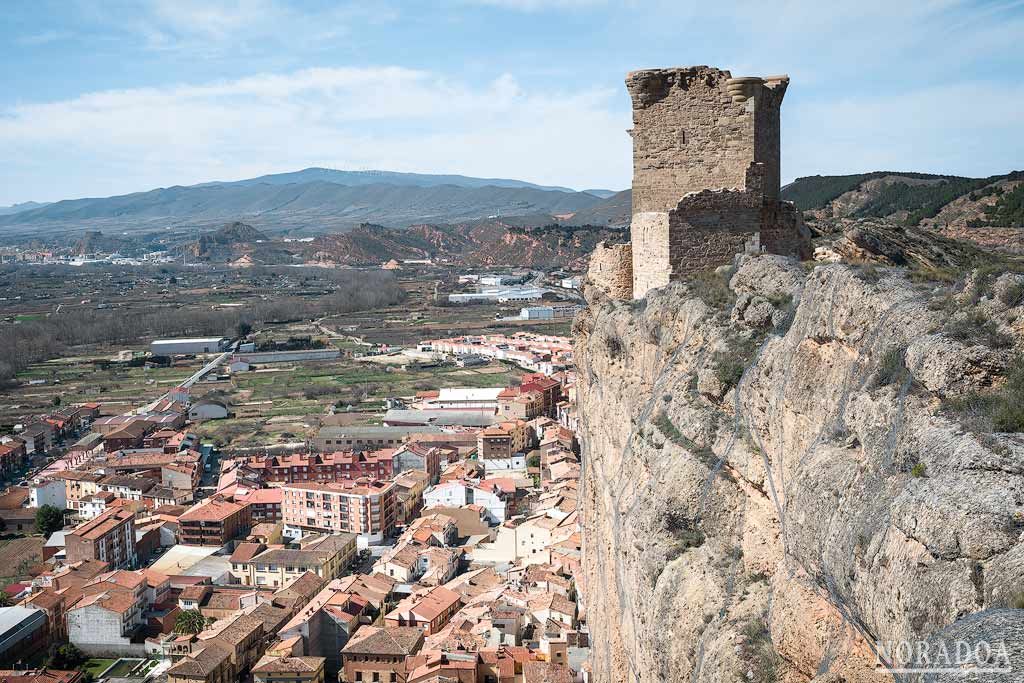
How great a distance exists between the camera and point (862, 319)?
5547mm

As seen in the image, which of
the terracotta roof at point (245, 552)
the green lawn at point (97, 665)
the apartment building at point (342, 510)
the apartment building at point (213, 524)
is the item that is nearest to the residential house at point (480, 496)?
the apartment building at point (342, 510)

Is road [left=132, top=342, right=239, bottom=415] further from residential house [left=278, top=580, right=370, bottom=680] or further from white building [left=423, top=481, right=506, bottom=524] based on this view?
residential house [left=278, top=580, right=370, bottom=680]

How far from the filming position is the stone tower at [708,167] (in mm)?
9586

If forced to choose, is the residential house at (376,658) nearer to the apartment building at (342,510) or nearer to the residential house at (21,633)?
the residential house at (21,633)

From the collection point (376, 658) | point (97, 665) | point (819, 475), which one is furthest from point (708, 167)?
point (97, 665)

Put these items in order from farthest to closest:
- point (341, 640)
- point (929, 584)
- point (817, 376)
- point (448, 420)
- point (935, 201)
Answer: point (448, 420) < point (935, 201) < point (341, 640) < point (817, 376) < point (929, 584)

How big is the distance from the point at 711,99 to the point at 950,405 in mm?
5878

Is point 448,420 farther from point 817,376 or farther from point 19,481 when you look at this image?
point 817,376

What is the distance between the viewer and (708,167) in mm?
9859

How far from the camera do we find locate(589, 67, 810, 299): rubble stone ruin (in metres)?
9.59

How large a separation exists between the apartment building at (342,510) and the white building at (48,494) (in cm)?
937

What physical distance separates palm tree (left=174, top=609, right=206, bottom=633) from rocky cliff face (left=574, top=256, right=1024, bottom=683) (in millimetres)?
19541

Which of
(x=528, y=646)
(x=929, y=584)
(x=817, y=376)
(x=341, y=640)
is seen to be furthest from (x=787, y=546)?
(x=341, y=640)

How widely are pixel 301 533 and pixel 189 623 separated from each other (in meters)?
8.51
